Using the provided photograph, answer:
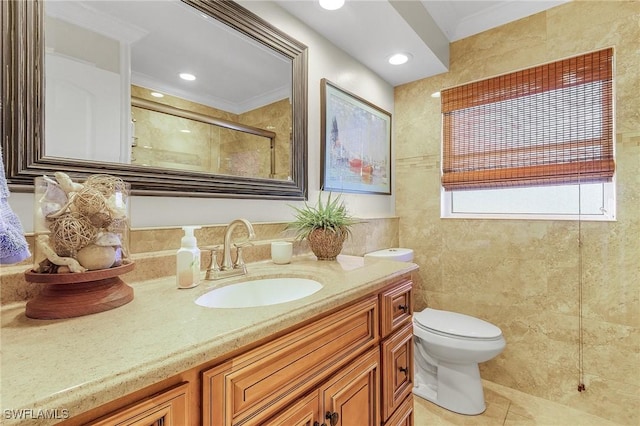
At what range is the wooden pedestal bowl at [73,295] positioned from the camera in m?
0.62

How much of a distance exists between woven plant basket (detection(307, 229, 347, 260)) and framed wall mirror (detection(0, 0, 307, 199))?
10.7 inches

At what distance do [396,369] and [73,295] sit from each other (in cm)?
103

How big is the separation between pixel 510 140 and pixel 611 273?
2.98 ft

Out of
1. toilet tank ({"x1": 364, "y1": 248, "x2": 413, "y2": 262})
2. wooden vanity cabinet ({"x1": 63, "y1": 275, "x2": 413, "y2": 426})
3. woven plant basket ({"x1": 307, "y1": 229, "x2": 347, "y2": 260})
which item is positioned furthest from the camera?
toilet tank ({"x1": 364, "y1": 248, "x2": 413, "y2": 262})

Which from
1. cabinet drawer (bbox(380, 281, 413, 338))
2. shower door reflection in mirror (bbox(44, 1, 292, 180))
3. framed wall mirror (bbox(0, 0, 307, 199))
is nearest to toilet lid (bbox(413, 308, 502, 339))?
cabinet drawer (bbox(380, 281, 413, 338))

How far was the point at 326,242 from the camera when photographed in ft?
4.33

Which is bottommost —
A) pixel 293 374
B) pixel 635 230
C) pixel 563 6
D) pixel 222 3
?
pixel 293 374

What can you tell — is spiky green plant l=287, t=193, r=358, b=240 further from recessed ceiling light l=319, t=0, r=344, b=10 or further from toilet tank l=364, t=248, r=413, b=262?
recessed ceiling light l=319, t=0, r=344, b=10

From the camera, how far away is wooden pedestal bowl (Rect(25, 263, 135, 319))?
0.62 meters

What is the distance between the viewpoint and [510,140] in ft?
6.11

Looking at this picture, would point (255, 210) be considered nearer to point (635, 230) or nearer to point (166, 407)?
point (166, 407)

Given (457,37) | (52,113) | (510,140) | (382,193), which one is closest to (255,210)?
(52,113)

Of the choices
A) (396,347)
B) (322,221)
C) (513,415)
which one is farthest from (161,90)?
(513,415)

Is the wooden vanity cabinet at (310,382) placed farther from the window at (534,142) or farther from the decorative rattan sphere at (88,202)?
the window at (534,142)
